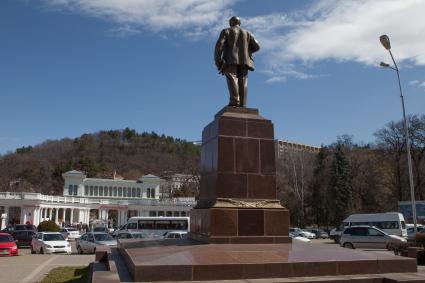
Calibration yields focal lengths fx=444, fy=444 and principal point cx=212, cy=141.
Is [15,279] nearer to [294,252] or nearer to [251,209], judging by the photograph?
[251,209]

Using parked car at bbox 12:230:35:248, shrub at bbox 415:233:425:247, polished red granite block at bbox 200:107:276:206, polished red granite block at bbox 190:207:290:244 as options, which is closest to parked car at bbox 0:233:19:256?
parked car at bbox 12:230:35:248

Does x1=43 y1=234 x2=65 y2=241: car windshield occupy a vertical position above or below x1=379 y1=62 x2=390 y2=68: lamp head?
below

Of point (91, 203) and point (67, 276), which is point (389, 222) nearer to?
point (67, 276)

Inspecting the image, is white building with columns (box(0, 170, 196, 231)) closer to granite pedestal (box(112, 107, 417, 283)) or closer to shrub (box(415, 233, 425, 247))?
shrub (box(415, 233, 425, 247))

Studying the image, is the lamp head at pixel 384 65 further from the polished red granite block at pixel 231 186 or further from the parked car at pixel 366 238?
the polished red granite block at pixel 231 186

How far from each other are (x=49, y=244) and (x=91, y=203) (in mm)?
55876

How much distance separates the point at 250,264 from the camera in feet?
26.2

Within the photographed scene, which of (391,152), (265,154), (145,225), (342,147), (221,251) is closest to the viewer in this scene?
(221,251)

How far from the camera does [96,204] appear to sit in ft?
267

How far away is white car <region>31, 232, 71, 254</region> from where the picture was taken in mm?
27078

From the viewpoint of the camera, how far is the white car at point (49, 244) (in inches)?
1066

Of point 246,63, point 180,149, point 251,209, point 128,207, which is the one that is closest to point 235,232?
point 251,209

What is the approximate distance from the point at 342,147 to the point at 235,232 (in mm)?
55964

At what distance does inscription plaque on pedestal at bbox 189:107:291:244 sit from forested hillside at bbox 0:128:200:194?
3261 inches
